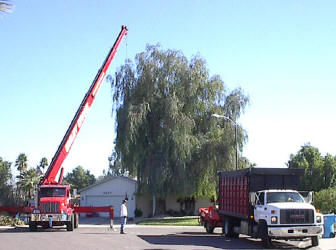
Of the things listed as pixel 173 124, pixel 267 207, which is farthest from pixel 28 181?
pixel 267 207

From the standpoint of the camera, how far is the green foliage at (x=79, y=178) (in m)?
99.2

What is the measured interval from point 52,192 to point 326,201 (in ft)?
60.5

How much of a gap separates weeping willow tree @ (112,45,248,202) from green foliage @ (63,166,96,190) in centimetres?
5933

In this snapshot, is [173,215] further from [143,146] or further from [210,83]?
[210,83]

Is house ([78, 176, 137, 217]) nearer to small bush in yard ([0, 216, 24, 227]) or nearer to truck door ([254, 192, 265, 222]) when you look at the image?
small bush in yard ([0, 216, 24, 227])

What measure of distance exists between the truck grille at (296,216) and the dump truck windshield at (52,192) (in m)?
13.3

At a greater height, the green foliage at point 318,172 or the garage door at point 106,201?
the green foliage at point 318,172

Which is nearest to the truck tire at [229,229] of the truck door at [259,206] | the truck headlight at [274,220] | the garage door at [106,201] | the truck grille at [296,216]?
the truck door at [259,206]

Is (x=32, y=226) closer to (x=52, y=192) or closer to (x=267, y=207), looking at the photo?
(x=52, y=192)

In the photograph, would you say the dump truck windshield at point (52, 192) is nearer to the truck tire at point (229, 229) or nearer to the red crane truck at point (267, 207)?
the red crane truck at point (267, 207)

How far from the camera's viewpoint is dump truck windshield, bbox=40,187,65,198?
26.7 metres

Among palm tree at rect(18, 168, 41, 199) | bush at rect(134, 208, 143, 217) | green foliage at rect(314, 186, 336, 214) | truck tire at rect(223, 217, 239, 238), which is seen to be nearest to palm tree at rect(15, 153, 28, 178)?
palm tree at rect(18, 168, 41, 199)

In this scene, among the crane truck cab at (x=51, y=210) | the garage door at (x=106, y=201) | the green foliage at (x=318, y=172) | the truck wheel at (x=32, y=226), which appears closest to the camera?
the crane truck cab at (x=51, y=210)

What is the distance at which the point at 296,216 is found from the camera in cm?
1806
